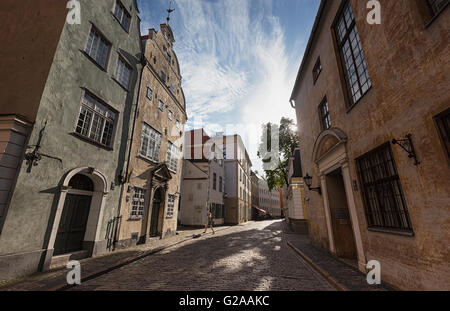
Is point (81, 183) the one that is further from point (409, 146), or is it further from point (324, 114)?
point (324, 114)

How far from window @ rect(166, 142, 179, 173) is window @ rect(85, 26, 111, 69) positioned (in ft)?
22.5

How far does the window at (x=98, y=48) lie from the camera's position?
8227mm

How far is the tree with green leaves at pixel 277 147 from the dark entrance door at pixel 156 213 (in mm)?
16828

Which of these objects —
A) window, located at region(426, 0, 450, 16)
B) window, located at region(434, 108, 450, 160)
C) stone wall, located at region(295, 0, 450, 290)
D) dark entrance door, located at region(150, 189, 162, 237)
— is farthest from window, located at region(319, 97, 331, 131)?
dark entrance door, located at region(150, 189, 162, 237)

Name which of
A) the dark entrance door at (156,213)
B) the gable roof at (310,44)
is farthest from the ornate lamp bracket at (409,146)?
the dark entrance door at (156,213)

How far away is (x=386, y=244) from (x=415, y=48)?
14.6ft

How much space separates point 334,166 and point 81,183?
10258mm

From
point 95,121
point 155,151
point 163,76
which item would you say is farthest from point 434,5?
point 163,76

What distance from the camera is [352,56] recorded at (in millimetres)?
6441

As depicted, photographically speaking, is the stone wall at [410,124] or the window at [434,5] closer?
the stone wall at [410,124]

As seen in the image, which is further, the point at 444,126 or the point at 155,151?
the point at 155,151

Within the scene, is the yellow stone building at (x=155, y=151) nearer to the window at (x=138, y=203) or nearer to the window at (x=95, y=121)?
the window at (x=138, y=203)

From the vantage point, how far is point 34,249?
18.9ft

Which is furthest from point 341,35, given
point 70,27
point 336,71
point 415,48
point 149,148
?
point 149,148
